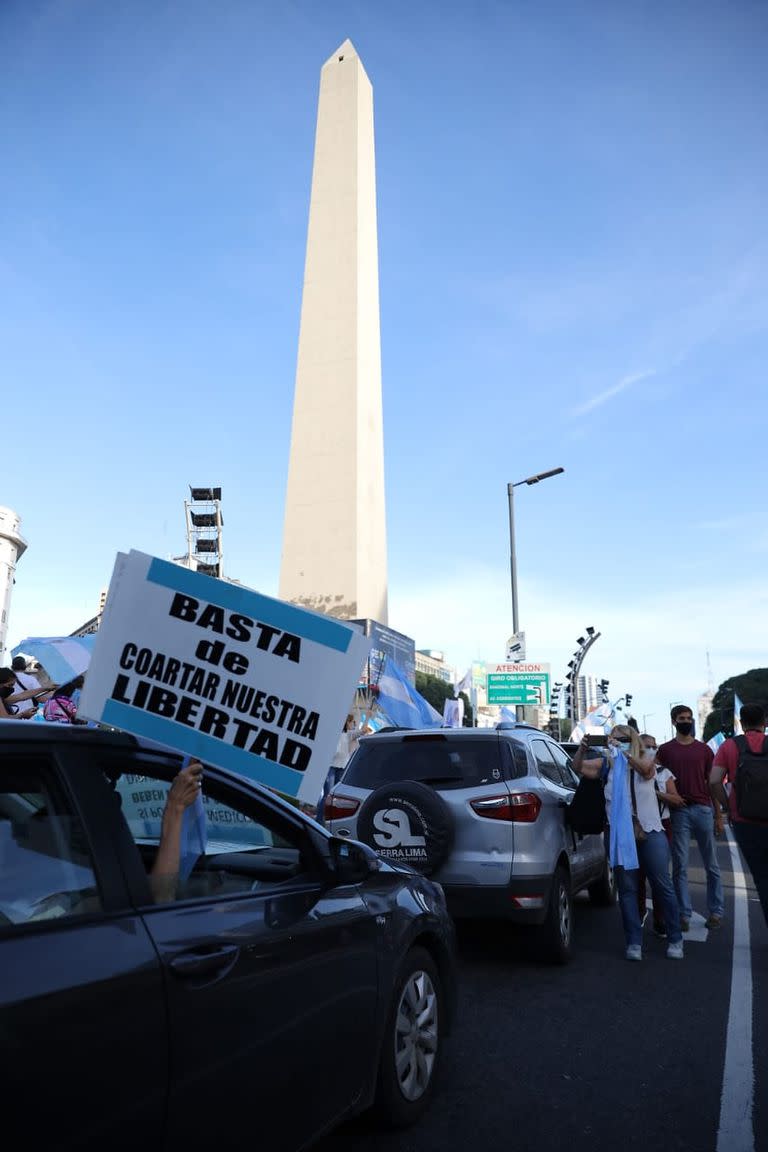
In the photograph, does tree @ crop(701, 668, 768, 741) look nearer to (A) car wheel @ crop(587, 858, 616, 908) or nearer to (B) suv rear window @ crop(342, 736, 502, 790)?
(A) car wheel @ crop(587, 858, 616, 908)

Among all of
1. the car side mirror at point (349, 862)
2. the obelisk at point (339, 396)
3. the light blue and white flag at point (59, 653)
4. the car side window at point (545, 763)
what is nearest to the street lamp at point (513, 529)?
the obelisk at point (339, 396)

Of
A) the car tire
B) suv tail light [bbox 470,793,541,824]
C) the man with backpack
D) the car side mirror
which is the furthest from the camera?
the man with backpack

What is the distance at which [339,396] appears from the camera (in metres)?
27.8

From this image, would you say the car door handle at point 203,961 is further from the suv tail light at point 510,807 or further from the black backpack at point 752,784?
the black backpack at point 752,784

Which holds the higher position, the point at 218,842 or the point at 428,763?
the point at 428,763

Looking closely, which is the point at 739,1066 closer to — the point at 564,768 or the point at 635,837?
the point at 635,837

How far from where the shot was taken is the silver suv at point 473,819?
246 inches

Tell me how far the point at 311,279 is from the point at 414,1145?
27818mm

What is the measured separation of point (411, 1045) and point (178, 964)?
1794mm

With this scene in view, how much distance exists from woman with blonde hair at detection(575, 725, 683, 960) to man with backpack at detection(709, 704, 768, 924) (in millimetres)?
569

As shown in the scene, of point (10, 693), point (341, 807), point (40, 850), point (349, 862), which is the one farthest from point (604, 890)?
point (40, 850)

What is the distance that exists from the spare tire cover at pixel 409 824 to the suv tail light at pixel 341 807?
0.45m

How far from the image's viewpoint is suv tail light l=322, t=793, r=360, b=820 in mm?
6863

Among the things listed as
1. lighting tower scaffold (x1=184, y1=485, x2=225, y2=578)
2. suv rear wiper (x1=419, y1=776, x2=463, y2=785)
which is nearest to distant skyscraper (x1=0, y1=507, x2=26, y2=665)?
lighting tower scaffold (x1=184, y1=485, x2=225, y2=578)
